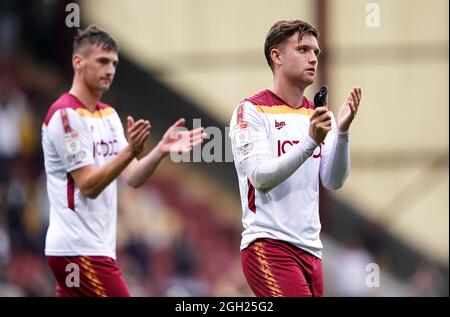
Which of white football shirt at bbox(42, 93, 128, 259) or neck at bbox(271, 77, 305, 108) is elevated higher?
neck at bbox(271, 77, 305, 108)

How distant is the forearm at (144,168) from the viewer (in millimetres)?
8547

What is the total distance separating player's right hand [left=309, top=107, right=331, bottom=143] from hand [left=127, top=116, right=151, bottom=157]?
1324mm

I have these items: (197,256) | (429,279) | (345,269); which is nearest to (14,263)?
(197,256)

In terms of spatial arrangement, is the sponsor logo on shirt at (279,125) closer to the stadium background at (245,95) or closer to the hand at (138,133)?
the hand at (138,133)

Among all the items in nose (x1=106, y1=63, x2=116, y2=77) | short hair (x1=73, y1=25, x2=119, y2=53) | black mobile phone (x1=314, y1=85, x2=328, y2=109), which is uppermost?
short hair (x1=73, y1=25, x2=119, y2=53)

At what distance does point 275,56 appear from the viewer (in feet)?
25.8

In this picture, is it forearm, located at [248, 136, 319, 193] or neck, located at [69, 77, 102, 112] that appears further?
neck, located at [69, 77, 102, 112]

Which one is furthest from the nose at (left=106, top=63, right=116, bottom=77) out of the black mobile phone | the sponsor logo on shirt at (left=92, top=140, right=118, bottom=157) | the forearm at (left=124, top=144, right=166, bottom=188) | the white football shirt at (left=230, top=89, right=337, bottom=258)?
the black mobile phone

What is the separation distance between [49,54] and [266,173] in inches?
501

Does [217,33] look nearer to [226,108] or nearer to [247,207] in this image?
[226,108]

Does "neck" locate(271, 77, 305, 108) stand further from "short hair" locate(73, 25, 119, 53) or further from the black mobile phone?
"short hair" locate(73, 25, 119, 53)

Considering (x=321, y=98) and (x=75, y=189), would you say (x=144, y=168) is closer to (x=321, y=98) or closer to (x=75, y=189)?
(x=75, y=189)

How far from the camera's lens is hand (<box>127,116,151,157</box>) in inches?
318

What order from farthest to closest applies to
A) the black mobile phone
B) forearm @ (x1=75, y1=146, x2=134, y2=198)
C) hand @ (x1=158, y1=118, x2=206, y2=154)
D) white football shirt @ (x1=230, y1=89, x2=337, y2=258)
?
1. hand @ (x1=158, y1=118, x2=206, y2=154)
2. forearm @ (x1=75, y1=146, x2=134, y2=198)
3. white football shirt @ (x1=230, y1=89, x2=337, y2=258)
4. the black mobile phone
